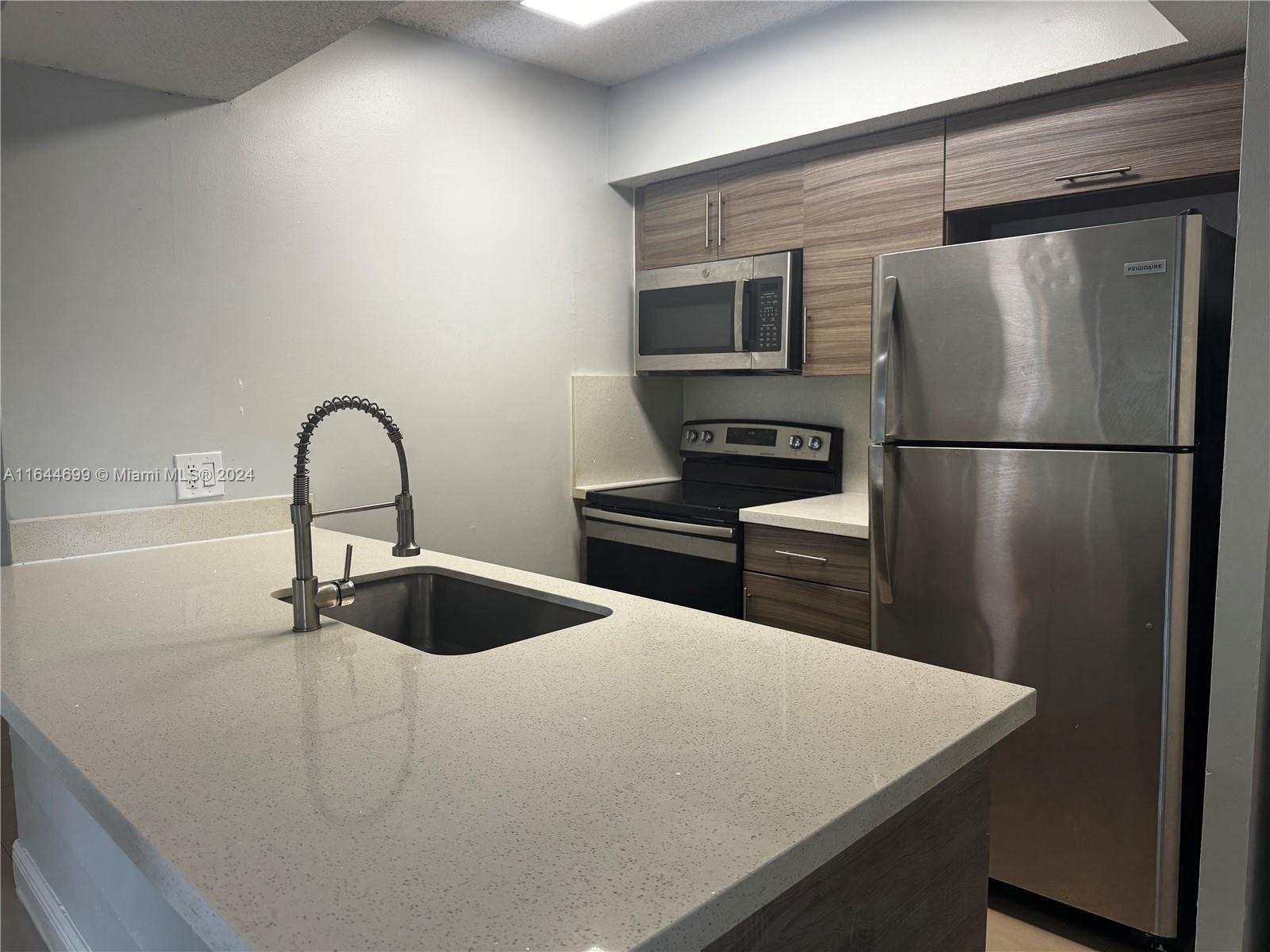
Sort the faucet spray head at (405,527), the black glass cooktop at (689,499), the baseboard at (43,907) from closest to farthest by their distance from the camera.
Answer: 1. the faucet spray head at (405,527)
2. the baseboard at (43,907)
3. the black glass cooktop at (689,499)

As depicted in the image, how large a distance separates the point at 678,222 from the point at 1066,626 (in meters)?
1.90

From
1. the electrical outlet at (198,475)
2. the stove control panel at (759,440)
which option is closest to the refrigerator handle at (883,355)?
the stove control panel at (759,440)

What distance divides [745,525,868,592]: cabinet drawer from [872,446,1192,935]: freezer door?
0.50ft

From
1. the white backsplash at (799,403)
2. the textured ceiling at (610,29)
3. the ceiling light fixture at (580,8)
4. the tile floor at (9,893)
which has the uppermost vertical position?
the textured ceiling at (610,29)

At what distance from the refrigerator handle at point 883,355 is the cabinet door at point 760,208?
69 centimetres

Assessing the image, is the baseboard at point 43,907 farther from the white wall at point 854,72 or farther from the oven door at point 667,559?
the white wall at point 854,72

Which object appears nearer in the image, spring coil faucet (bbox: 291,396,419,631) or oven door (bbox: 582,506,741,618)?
spring coil faucet (bbox: 291,396,419,631)

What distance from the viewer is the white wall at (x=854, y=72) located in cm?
204

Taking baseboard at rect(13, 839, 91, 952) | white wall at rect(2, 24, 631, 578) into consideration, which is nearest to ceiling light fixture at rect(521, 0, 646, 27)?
white wall at rect(2, 24, 631, 578)

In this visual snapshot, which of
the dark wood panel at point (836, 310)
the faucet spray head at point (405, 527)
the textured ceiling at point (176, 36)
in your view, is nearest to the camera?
the faucet spray head at point (405, 527)

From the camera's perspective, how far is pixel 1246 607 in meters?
1.06

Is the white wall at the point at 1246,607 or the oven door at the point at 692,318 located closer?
the white wall at the point at 1246,607

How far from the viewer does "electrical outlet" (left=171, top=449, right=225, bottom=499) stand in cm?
216

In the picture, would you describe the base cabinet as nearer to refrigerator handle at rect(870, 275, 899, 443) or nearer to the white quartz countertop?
the white quartz countertop
